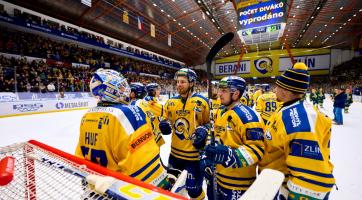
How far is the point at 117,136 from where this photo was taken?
1266 millimetres

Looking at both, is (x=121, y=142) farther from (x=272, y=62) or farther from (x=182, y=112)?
(x=272, y=62)

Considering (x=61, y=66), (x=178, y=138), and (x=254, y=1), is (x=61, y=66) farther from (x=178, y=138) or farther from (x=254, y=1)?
(x=178, y=138)

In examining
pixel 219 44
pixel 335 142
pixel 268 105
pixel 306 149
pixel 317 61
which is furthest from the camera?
pixel 317 61

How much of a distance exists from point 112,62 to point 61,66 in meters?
5.49

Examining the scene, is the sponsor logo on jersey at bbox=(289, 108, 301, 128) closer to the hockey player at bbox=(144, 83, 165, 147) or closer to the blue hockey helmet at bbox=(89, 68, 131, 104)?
the blue hockey helmet at bbox=(89, 68, 131, 104)

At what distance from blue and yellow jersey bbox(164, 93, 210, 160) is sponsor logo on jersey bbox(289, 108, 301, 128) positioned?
131 centimetres

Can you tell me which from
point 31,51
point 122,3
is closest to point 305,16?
point 122,3

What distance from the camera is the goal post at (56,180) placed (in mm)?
608

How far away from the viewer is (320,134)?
3.85 ft

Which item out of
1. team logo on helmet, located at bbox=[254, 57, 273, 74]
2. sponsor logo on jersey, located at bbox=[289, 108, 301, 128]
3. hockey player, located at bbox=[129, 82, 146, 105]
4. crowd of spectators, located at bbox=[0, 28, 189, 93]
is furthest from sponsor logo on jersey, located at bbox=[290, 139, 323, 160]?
team logo on helmet, located at bbox=[254, 57, 273, 74]

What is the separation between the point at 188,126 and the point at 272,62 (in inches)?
1330

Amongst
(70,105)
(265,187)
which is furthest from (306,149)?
(70,105)

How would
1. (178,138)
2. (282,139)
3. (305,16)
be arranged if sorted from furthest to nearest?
(305,16)
(178,138)
(282,139)

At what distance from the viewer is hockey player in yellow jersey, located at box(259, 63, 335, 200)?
43.9 inches
